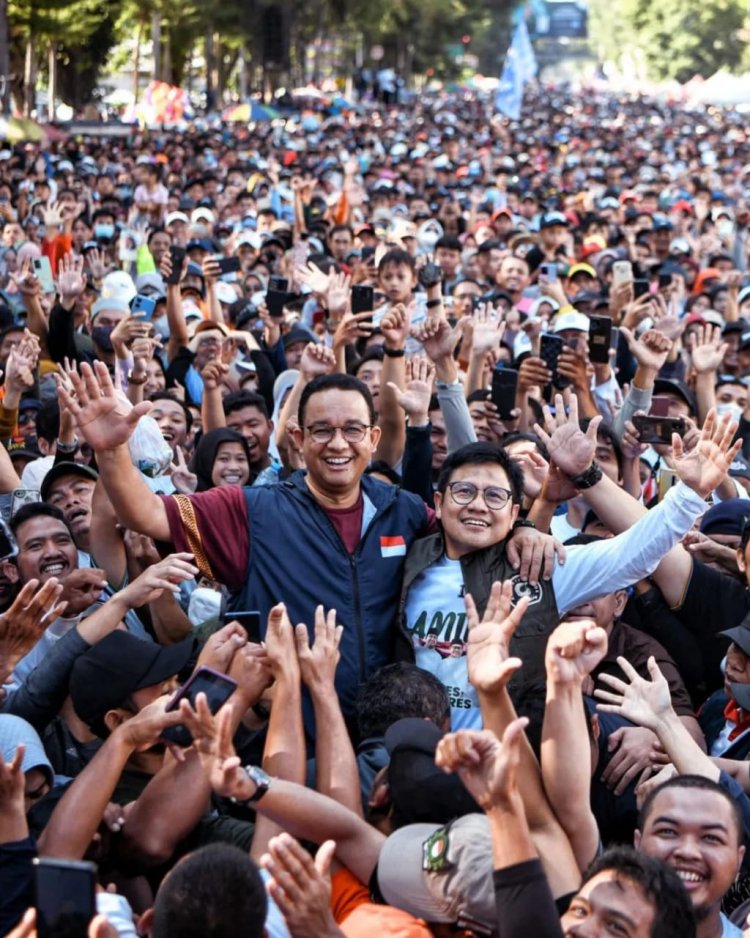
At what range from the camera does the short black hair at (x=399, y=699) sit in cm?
360

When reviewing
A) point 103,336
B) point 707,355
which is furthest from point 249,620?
point 103,336

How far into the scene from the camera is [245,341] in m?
8.63

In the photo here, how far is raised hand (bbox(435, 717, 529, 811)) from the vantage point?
111 inches

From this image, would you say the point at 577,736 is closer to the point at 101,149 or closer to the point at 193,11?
the point at 101,149

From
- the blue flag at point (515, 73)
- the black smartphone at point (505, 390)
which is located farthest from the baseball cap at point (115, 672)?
the blue flag at point (515, 73)

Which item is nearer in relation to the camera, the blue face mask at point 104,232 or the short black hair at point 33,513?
the short black hair at point 33,513

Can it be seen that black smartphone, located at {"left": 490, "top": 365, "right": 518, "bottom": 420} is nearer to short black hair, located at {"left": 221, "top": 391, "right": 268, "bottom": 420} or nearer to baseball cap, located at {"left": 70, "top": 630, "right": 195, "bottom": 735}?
short black hair, located at {"left": 221, "top": 391, "right": 268, "bottom": 420}

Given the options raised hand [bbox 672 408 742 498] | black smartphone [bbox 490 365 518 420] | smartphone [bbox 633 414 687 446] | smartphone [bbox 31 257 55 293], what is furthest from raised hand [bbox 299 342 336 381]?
smartphone [bbox 31 257 55 293]

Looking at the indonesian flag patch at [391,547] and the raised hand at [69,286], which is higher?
the raised hand at [69,286]

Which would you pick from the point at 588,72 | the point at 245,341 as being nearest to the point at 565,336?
the point at 245,341

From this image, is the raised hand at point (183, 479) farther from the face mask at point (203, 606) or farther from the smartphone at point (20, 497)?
the face mask at point (203, 606)

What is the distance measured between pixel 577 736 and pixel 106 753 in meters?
1.04

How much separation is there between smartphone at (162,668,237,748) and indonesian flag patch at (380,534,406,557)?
3.50 feet

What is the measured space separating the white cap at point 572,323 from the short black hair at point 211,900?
223 inches
